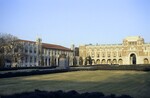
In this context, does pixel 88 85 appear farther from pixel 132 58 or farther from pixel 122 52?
pixel 132 58

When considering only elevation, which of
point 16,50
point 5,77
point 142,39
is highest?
point 142,39

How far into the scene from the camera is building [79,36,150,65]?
12500 cm

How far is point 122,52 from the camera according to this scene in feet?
427

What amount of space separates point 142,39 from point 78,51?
4472 cm

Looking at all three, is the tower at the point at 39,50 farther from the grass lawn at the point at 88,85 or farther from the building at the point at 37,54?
the grass lawn at the point at 88,85

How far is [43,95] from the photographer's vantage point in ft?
36.6

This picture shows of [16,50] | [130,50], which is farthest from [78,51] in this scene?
[16,50]

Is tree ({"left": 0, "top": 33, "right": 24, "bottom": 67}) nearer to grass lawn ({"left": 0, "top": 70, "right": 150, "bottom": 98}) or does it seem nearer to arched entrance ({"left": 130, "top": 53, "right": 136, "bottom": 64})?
grass lawn ({"left": 0, "top": 70, "right": 150, "bottom": 98})

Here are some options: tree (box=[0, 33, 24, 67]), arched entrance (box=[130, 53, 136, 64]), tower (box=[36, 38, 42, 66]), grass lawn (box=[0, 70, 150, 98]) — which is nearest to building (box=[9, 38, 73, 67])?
tower (box=[36, 38, 42, 66])

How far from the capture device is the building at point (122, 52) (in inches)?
4921

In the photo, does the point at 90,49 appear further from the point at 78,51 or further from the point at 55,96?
the point at 55,96

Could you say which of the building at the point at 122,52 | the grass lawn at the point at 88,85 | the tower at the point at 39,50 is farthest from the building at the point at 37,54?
the grass lawn at the point at 88,85

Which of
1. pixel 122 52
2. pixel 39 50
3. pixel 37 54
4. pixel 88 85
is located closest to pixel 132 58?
pixel 122 52

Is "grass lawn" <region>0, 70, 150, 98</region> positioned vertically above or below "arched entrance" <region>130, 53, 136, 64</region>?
below
